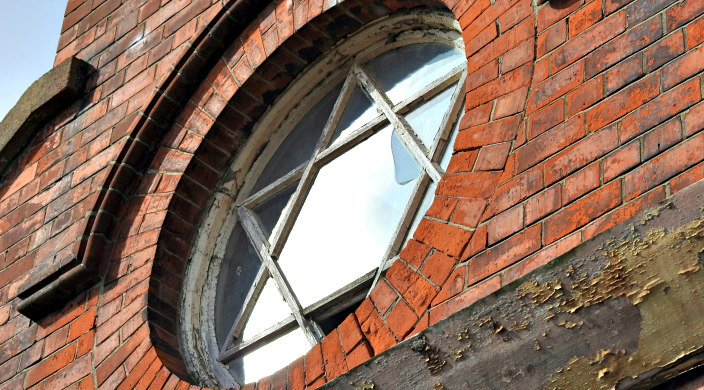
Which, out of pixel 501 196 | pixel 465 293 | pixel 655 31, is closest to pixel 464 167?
pixel 501 196

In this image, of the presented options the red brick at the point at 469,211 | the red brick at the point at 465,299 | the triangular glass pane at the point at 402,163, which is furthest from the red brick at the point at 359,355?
the triangular glass pane at the point at 402,163

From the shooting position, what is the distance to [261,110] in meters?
4.24

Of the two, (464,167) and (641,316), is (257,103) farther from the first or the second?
(641,316)

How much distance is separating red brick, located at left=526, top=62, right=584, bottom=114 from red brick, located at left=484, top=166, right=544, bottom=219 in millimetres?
230

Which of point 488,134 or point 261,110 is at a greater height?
point 261,110

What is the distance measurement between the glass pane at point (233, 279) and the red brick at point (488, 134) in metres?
1.24

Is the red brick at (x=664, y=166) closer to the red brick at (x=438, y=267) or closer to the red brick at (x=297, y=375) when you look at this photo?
the red brick at (x=438, y=267)

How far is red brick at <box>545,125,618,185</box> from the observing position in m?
2.57

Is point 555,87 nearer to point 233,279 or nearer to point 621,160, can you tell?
point 621,160

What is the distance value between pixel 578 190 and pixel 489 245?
29cm

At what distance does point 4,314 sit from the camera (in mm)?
4168

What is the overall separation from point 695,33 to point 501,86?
641 millimetres

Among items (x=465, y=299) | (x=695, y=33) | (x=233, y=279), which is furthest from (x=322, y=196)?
(x=695, y=33)

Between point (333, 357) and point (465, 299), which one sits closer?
point (465, 299)
